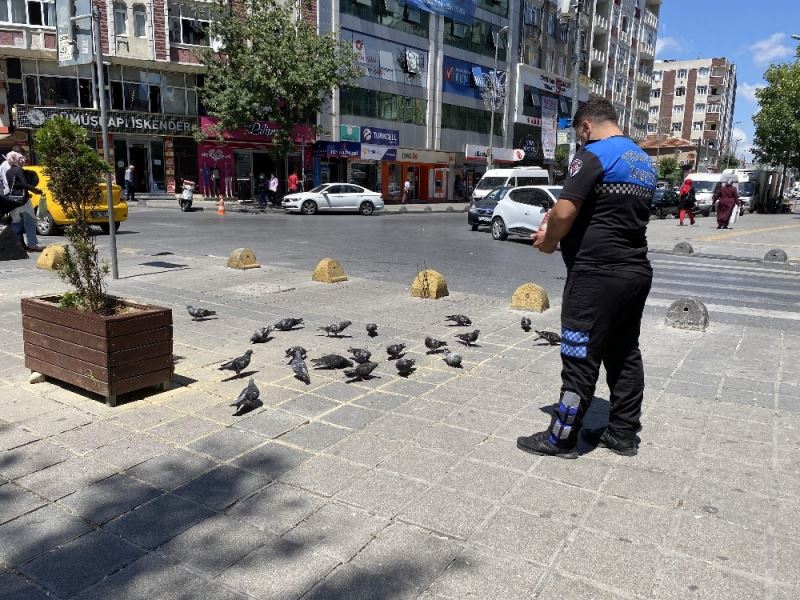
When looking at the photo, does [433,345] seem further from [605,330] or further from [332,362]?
[605,330]

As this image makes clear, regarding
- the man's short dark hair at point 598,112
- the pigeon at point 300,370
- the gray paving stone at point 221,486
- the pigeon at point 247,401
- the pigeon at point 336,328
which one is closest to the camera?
the gray paving stone at point 221,486

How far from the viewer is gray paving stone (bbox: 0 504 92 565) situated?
267cm

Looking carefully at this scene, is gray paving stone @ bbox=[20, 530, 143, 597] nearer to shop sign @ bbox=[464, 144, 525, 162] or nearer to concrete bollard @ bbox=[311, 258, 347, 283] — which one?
concrete bollard @ bbox=[311, 258, 347, 283]

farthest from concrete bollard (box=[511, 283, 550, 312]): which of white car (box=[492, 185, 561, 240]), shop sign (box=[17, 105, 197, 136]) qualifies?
shop sign (box=[17, 105, 197, 136])

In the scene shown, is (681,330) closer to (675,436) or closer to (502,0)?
(675,436)

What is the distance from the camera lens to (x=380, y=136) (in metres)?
39.2

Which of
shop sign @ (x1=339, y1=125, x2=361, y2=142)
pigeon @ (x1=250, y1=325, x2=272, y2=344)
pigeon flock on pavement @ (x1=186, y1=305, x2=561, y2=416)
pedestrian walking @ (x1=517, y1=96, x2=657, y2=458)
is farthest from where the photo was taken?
shop sign @ (x1=339, y1=125, x2=361, y2=142)

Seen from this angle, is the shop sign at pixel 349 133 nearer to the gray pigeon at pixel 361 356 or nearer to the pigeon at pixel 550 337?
the pigeon at pixel 550 337

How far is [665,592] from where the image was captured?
2.48m

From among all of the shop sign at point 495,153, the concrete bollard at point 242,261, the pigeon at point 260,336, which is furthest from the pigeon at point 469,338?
the shop sign at point 495,153

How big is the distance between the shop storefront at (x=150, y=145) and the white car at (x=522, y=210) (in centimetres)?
1965

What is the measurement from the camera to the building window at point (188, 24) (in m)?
30.4

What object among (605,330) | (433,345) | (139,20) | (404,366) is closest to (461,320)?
(433,345)

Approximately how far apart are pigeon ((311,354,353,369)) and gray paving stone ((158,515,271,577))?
227 cm
